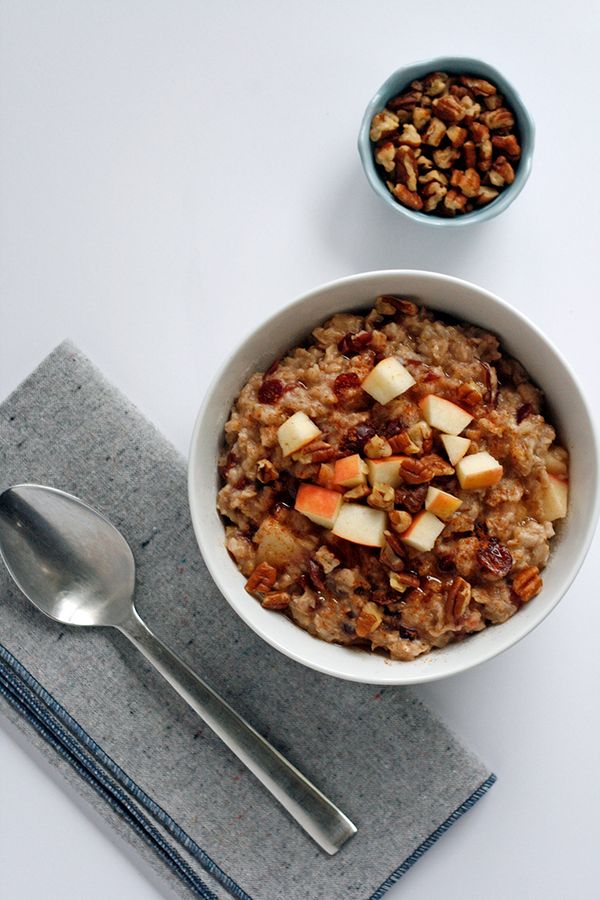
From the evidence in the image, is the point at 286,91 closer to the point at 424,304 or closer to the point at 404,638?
the point at 424,304

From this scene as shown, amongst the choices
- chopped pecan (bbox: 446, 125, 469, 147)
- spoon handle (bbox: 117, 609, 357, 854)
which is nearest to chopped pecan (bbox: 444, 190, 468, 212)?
chopped pecan (bbox: 446, 125, 469, 147)

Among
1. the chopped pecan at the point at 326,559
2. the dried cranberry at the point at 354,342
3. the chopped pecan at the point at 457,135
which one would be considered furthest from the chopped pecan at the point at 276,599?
the chopped pecan at the point at 457,135

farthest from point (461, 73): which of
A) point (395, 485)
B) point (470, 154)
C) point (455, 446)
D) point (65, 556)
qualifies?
point (65, 556)

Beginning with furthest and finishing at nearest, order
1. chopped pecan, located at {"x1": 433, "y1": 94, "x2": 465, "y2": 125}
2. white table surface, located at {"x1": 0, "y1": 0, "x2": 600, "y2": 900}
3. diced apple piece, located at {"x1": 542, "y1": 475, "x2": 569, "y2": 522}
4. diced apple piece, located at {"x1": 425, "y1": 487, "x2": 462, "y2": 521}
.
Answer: white table surface, located at {"x1": 0, "y1": 0, "x2": 600, "y2": 900}
chopped pecan, located at {"x1": 433, "y1": 94, "x2": 465, "y2": 125}
diced apple piece, located at {"x1": 542, "y1": 475, "x2": 569, "y2": 522}
diced apple piece, located at {"x1": 425, "y1": 487, "x2": 462, "y2": 521}

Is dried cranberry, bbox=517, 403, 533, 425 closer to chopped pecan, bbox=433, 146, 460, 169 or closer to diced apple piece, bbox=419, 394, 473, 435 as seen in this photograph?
diced apple piece, bbox=419, 394, 473, 435

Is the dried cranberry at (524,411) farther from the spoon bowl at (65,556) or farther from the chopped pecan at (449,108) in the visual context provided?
the spoon bowl at (65,556)
